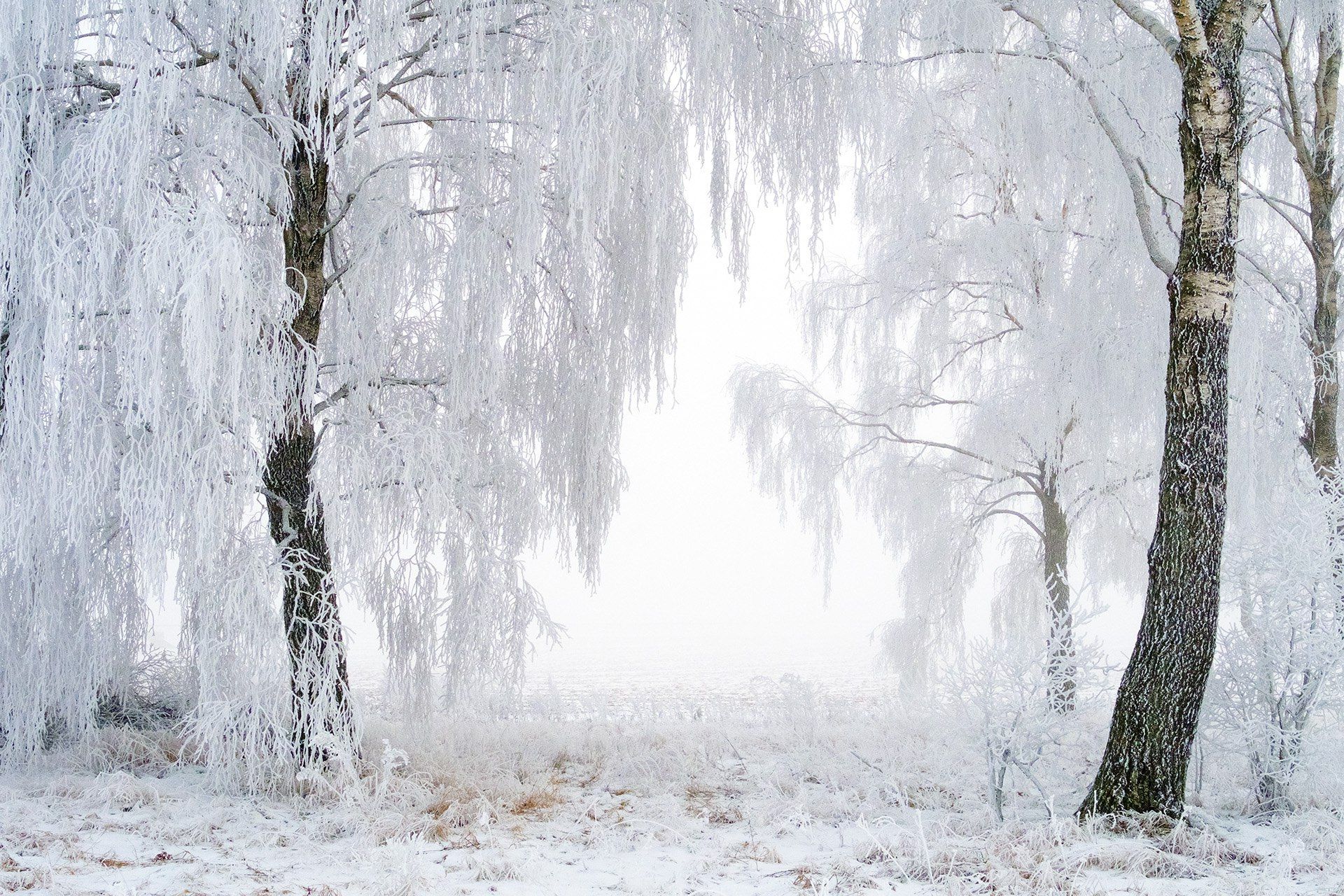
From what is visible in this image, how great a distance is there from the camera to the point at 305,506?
426 cm

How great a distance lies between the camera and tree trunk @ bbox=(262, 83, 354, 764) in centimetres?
399

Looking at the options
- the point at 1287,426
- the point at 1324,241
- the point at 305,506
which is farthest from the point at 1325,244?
the point at 305,506

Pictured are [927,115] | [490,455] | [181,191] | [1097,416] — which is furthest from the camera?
[927,115]

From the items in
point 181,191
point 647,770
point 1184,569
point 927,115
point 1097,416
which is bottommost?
point 647,770

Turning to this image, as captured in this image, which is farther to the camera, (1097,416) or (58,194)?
(1097,416)

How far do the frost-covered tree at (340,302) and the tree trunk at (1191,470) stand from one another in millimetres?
1803

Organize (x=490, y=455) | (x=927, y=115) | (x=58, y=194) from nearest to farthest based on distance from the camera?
1. (x=58, y=194)
2. (x=490, y=455)
3. (x=927, y=115)

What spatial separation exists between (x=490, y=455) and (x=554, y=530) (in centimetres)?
51

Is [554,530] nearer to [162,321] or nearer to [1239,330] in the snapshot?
[162,321]

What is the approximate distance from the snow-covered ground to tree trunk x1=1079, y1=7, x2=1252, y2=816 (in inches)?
9.8

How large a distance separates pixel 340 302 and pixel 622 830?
288 centimetres

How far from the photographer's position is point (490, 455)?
4820 mm

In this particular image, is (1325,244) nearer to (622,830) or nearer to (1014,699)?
(1014,699)

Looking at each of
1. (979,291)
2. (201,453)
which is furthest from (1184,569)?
(979,291)
